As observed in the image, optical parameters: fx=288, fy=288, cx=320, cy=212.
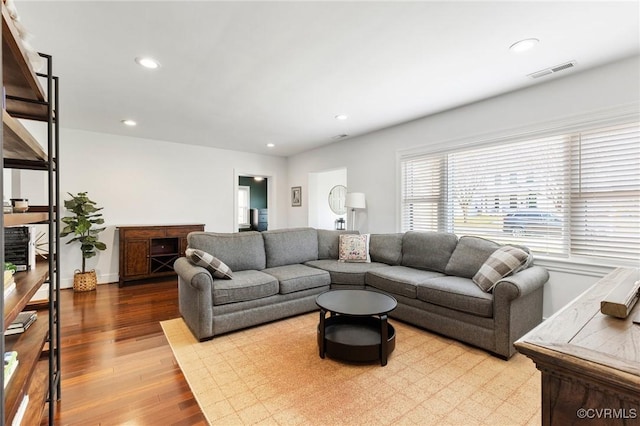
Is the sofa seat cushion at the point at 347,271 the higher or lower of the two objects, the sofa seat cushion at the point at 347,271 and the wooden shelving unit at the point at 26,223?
the lower

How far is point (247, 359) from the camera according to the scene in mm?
2332

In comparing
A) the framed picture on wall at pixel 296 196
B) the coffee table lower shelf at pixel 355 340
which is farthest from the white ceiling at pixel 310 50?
the framed picture on wall at pixel 296 196

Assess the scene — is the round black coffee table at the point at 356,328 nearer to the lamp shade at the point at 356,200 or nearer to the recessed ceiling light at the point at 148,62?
the lamp shade at the point at 356,200

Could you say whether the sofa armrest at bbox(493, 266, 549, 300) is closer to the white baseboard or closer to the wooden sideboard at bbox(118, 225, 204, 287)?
the wooden sideboard at bbox(118, 225, 204, 287)

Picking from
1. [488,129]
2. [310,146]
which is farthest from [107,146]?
[488,129]

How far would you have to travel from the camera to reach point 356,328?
255 centimetres

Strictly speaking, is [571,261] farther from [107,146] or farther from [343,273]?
[107,146]

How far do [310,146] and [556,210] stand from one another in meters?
4.12

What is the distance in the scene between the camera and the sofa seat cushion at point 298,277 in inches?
123

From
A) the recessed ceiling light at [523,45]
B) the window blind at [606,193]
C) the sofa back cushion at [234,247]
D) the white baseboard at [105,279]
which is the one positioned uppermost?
the recessed ceiling light at [523,45]

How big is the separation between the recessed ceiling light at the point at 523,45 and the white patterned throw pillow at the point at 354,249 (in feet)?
8.53

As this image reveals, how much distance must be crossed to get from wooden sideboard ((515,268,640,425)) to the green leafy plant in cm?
525

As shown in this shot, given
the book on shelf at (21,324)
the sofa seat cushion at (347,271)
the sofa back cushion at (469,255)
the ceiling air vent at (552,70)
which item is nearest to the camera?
the book on shelf at (21,324)

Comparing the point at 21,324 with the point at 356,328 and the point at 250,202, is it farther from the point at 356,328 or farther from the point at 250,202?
the point at 250,202
